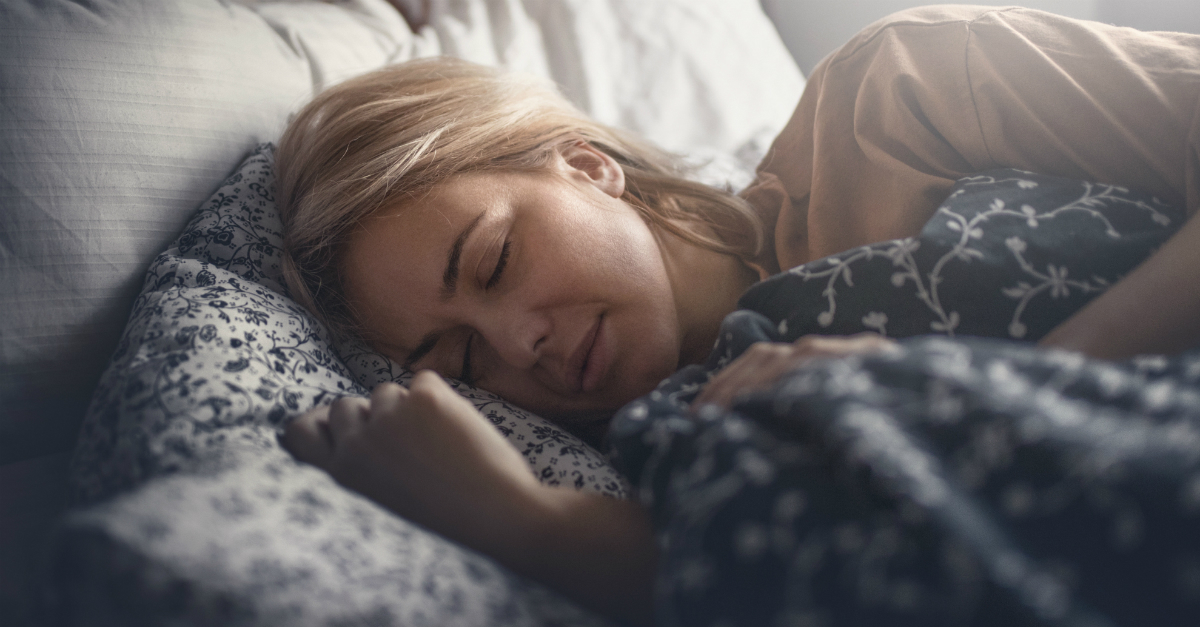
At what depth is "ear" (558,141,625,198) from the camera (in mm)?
900

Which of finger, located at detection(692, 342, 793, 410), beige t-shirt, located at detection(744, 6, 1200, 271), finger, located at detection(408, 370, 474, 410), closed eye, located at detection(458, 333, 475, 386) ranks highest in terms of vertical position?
beige t-shirt, located at detection(744, 6, 1200, 271)

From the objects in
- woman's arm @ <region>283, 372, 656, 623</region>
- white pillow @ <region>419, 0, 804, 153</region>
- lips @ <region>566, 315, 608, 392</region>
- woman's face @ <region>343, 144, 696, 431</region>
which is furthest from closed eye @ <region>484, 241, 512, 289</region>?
white pillow @ <region>419, 0, 804, 153</region>

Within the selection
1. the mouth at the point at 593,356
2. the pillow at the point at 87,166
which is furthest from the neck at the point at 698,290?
the pillow at the point at 87,166

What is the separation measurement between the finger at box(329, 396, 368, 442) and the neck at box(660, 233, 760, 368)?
42 centimetres

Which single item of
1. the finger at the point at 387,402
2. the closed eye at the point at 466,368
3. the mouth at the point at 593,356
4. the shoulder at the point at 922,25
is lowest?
the closed eye at the point at 466,368

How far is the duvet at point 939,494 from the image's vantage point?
0.30 meters

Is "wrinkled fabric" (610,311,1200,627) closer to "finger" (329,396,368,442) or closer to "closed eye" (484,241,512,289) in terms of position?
"finger" (329,396,368,442)

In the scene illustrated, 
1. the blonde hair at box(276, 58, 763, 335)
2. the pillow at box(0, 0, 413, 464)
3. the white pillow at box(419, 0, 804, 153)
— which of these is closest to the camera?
the pillow at box(0, 0, 413, 464)

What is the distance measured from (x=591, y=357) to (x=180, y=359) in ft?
1.31

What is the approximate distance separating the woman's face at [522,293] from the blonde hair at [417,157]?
4cm

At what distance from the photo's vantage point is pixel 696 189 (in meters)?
1.03

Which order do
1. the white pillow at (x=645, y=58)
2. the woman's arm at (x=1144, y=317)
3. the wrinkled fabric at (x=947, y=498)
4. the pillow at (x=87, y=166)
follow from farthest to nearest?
1. the white pillow at (x=645, y=58)
2. the pillow at (x=87, y=166)
3. the woman's arm at (x=1144, y=317)
4. the wrinkled fabric at (x=947, y=498)

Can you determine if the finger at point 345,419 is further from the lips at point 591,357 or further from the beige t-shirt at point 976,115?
Result: the beige t-shirt at point 976,115

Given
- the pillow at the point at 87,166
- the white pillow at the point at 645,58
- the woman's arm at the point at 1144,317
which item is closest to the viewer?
the woman's arm at the point at 1144,317
